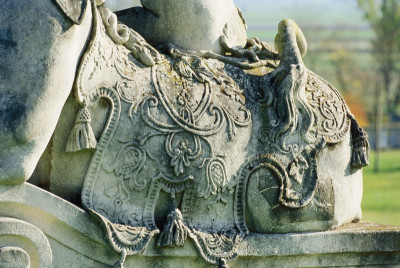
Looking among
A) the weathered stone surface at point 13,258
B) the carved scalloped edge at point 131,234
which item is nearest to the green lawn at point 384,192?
Result: the carved scalloped edge at point 131,234

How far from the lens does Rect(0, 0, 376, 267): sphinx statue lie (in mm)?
5191

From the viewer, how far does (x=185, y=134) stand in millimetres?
5453

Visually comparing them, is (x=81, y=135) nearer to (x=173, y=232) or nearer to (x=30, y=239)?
(x=30, y=239)

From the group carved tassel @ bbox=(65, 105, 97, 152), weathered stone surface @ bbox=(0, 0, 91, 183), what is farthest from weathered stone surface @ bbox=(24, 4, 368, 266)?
weathered stone surface @ bbox=(0, 0, 91, 183)

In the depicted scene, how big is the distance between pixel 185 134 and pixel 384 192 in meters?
14.9

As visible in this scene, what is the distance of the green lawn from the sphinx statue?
829 centimetres

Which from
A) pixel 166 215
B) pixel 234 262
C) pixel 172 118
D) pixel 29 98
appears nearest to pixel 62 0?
pixel 29 98

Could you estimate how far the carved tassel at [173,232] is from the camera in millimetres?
5262

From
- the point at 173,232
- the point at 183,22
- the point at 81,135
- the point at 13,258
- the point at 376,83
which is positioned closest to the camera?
the point at 13,258

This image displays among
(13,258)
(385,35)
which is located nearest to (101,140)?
(13,258)

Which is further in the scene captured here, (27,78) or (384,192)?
(384,192)

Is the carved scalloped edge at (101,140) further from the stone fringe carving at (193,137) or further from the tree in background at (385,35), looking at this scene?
the tree in background at (385,35)

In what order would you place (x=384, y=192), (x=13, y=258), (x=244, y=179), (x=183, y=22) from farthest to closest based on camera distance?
(x=384, y=192), (x=183, y=22), (x=244, y=179), (x=13, y=258)

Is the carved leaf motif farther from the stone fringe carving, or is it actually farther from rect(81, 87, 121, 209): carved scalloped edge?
rect(81, 87, 121, 209): carved scalloped edge
